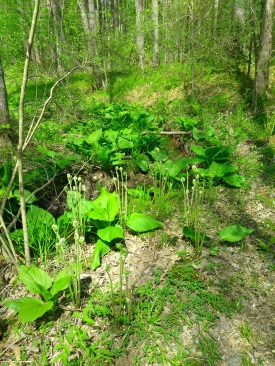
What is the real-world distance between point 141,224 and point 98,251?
53 cm

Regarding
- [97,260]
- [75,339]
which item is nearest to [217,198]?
[97,260]

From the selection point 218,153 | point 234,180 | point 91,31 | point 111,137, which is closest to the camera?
point 234,180

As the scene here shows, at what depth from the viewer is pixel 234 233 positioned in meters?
2.58

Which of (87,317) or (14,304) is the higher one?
(14,304)

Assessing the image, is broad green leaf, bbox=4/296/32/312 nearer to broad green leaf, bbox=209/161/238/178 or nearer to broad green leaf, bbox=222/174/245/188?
broad green leaf, bbox=209/161/238/178

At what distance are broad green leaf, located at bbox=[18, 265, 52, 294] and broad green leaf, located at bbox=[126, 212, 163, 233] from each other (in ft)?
3.24

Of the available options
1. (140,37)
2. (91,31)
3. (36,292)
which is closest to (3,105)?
(36,292)

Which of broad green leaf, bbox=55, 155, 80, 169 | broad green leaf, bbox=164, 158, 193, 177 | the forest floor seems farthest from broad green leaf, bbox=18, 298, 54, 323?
broad green leaf, bbox=164, 158, 193, 177

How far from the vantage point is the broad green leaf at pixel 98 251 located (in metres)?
2.38

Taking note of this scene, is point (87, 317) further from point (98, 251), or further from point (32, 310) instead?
point (98, 251)

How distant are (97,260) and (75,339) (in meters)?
0.71

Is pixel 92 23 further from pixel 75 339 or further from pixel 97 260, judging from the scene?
pixel 75 339

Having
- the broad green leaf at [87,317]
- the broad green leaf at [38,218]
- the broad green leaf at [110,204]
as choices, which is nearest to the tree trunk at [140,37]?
the broad green leaf at [110,204]

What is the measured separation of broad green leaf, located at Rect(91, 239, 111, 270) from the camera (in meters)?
2.38
